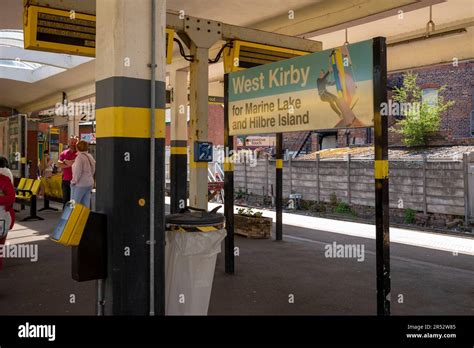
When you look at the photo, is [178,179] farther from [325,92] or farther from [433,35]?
[433,35]

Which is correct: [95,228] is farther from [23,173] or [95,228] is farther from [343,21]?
[23,173]

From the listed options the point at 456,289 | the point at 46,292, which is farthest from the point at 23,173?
the point at 456,289

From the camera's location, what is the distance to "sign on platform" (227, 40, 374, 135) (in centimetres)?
500

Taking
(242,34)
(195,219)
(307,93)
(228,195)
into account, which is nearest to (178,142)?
(242,34)

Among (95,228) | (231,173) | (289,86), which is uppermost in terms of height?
(289,86)

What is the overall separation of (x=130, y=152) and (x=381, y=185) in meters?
2.46

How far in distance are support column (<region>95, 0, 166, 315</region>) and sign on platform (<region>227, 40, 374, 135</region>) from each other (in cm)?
218

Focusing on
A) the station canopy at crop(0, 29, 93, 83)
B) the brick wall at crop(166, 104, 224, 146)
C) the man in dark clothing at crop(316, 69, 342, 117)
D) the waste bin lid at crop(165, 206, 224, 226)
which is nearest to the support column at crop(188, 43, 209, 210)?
the man in dark clothing at crop(316, 69, 342, 117)

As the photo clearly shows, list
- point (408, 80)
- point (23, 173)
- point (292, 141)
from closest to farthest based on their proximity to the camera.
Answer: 1. point (23, 173)
2. point (408, 80)
3. point (292, 141)

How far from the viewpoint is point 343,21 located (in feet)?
28.2

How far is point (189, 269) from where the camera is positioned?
13.4ft

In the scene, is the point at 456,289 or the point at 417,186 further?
the point at 417,186

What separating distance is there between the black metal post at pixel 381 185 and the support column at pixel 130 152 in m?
2.16
